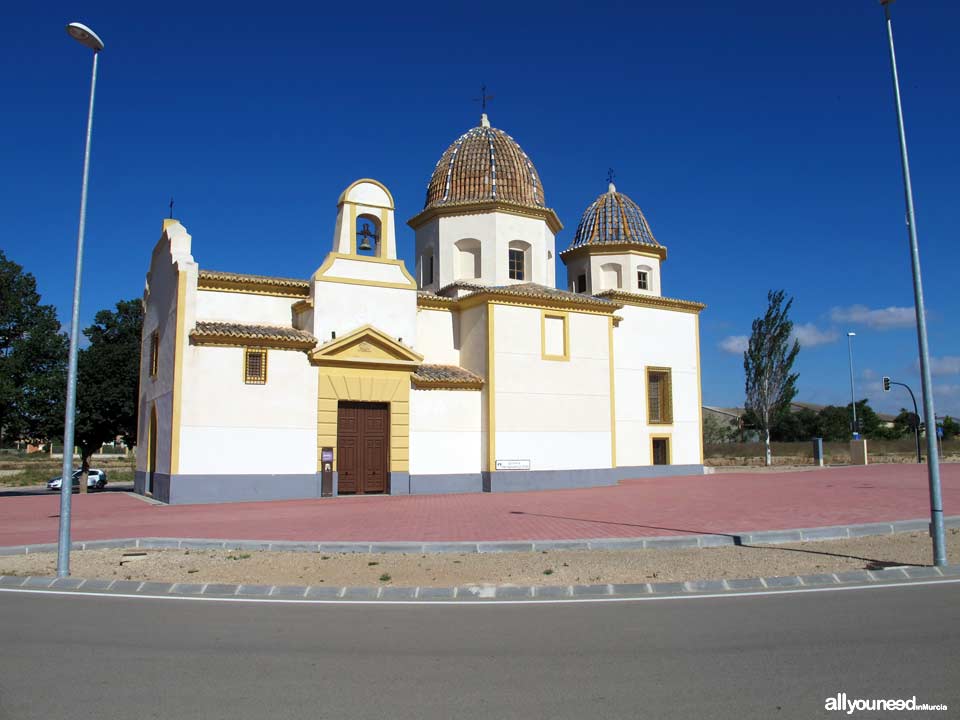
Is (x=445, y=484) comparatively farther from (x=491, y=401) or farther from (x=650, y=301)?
(x=650, y=301)

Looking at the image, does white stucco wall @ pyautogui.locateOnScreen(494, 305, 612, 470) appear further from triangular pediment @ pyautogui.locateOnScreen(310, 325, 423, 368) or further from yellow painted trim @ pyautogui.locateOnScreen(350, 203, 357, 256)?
yellow painted trim @ pyautogui.locateOnScreen(350, 203, 357, 256)

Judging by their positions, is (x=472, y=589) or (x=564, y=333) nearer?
(x=472, y=589)

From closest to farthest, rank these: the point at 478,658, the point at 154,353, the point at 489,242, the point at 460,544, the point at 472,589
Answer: the point at 478,658 → the point at 472,589 → the point at 460,544 → the point at 154,353 → the point at 489,242

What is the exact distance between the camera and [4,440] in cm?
3472

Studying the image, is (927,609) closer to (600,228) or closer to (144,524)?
(144,524)

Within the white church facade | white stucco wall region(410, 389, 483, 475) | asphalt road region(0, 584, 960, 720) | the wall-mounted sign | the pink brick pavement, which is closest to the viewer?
asphalt road region(0, 584, 960, 720)

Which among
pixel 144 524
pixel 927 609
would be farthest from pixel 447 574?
pixel 144 524

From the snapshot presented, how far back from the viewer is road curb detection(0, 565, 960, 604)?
9070mm

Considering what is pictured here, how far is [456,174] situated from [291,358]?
38.1ft

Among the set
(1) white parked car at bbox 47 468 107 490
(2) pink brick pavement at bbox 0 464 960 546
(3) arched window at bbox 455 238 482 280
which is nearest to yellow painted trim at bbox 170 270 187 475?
(2) pink brick pavement at bbox 0 464 960 546

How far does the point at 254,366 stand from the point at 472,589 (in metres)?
14.6

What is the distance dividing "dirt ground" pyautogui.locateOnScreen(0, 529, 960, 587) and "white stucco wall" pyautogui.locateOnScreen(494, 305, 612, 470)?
1390cm

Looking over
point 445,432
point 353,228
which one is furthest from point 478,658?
point 353,228

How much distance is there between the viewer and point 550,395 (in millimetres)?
26422
